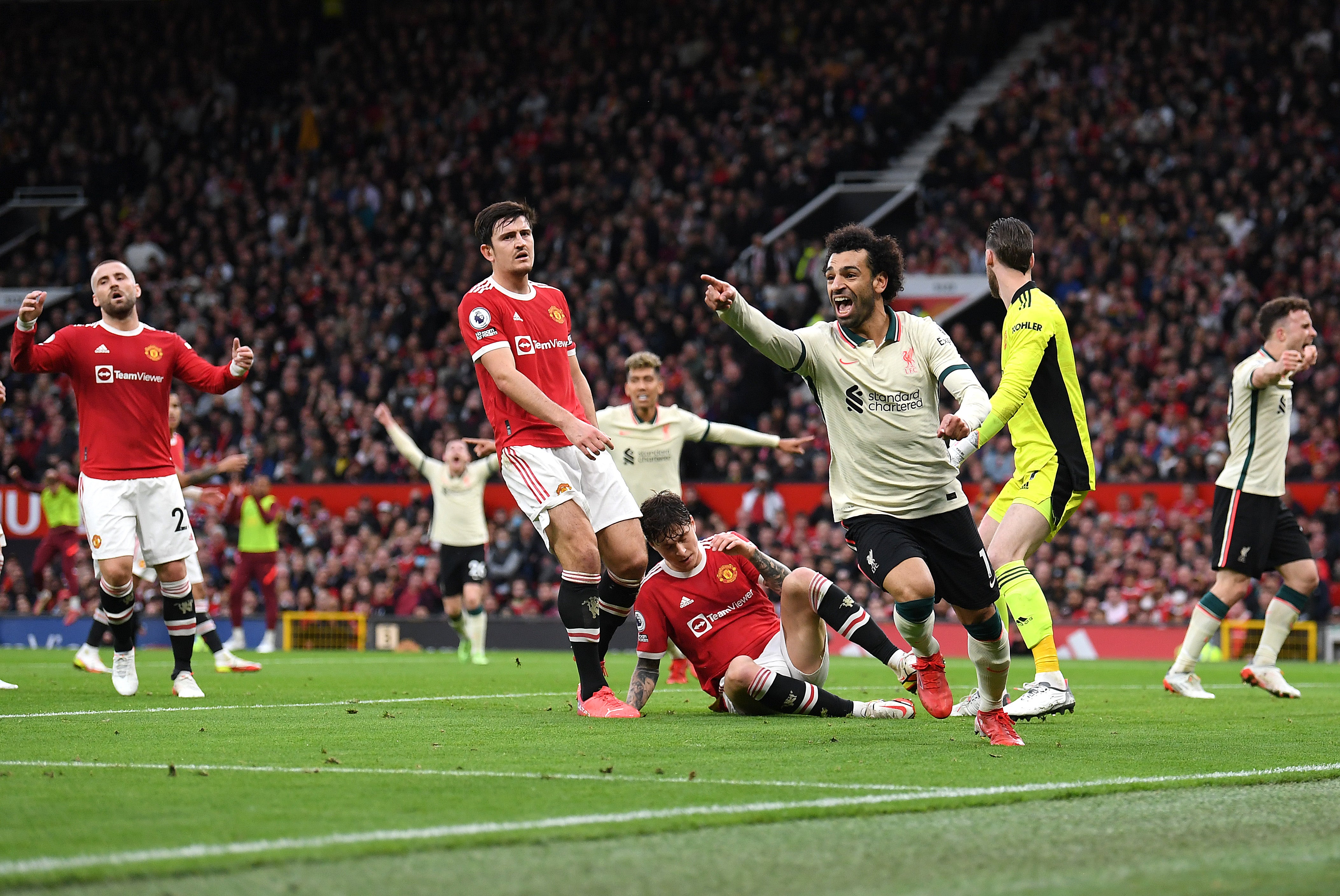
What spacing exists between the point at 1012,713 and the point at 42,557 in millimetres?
15187

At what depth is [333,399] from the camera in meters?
26.5

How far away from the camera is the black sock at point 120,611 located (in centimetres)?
999

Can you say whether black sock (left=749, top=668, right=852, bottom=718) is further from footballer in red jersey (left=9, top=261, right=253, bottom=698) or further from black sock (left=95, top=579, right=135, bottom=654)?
black sock (left=95, top=579, right=135, bottom=654)

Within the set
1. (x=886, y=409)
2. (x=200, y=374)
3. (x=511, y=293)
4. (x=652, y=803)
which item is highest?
(x=511, y=293)

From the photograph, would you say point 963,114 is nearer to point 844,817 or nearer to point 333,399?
point 333,399

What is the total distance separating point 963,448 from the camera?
704 cm

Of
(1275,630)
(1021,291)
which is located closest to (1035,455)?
(1021,291)

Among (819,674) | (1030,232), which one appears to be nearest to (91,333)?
(819,674)

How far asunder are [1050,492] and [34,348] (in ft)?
19.7

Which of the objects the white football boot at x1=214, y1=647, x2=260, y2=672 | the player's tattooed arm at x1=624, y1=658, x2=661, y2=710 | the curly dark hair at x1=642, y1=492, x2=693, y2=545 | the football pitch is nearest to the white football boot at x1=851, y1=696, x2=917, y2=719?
the football pitch

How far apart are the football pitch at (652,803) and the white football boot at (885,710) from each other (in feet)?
0.47

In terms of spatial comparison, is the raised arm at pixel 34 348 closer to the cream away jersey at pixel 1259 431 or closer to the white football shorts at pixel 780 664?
the white football shorts at pixel 780 664

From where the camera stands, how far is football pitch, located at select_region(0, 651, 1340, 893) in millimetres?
3906

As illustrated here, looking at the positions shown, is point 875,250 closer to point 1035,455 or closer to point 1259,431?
point 1035,455
